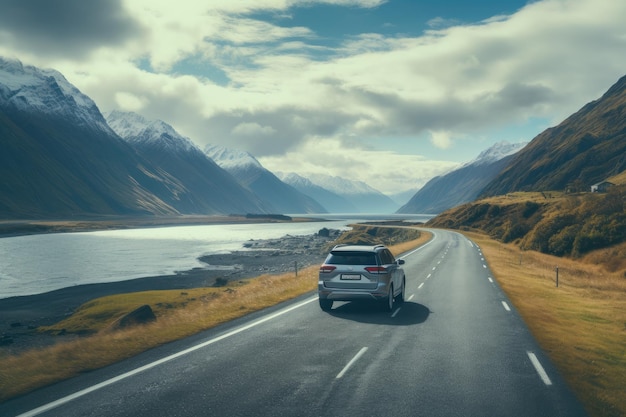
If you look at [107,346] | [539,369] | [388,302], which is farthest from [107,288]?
[539,369]

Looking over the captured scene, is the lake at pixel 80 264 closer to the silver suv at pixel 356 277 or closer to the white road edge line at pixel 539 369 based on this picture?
the silver suv at pixel 356 277

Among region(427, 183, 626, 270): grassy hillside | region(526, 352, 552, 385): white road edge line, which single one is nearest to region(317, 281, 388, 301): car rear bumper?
region(526, 352, 552, 385): white road edge line

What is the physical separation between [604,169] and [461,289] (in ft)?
565

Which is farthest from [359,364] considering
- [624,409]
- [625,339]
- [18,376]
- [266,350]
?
[625,339]

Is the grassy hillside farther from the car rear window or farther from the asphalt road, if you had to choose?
the asphalt road

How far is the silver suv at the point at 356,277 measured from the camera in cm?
1633

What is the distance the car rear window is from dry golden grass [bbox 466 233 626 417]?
5.30m

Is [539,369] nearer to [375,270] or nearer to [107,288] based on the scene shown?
[375,270]

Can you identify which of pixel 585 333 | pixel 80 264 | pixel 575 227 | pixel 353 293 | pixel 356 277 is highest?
pixel 575 227

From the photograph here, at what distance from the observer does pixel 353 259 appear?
16781mm

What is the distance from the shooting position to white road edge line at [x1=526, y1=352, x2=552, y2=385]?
946 cm

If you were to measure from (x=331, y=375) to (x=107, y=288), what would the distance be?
146 feet

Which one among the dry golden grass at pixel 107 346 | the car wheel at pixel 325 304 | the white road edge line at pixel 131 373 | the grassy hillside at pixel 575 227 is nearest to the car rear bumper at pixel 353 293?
the car wheel at pixel 325 304

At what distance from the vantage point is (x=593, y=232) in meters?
51.7
